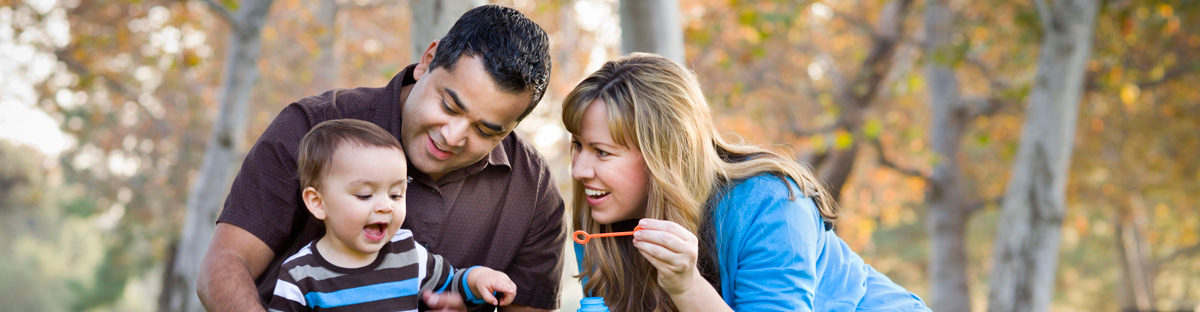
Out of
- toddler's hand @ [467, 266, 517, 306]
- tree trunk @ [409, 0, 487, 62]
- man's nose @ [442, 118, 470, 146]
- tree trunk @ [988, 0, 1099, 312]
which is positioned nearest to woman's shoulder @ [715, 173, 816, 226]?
toddler's hand @ [467, 266, 517, 306]

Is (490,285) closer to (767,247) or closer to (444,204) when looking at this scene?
(444,204)

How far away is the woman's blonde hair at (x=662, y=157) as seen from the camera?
2.58 m

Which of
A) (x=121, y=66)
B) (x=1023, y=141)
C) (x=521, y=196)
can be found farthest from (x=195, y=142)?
(x=521, y=196)

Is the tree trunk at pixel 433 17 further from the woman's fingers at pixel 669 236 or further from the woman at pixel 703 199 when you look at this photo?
the woman's fingers at pixel 669 236

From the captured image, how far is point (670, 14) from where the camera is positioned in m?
4.63

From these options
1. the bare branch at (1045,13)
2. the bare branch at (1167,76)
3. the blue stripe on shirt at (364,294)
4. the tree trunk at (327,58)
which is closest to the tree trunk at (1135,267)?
the bare branch at (1167,76)

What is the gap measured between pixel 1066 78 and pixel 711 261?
5.72m

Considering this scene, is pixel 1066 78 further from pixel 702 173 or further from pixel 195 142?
pixel 195 142

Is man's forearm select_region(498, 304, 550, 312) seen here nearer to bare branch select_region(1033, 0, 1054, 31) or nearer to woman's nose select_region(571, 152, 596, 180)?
woman's nose select_region(571, 152, 596, 180)

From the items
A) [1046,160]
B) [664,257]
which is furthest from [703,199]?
[1046,160]

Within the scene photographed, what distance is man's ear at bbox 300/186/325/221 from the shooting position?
2543mm

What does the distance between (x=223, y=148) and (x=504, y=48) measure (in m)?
6.62

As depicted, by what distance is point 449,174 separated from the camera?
2930mm

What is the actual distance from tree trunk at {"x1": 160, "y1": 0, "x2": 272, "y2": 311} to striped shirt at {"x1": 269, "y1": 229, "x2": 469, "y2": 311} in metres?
6.21
